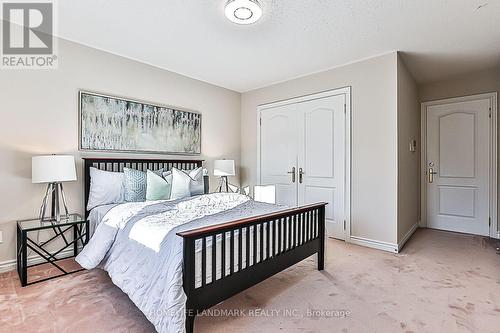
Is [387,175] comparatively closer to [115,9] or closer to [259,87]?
[259,87]

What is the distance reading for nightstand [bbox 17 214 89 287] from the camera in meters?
2.42

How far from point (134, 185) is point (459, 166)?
4.90 metres

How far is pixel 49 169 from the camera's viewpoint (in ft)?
8.32

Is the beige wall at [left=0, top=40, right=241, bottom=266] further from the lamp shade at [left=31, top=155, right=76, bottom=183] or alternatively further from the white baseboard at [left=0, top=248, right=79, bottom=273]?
the lamp shade at [left=31, top=155, right=76, bottom=183]

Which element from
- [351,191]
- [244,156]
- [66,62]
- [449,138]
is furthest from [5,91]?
[449,138]

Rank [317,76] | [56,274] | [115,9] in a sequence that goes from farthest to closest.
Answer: [317,76], [56,274], [115,9]

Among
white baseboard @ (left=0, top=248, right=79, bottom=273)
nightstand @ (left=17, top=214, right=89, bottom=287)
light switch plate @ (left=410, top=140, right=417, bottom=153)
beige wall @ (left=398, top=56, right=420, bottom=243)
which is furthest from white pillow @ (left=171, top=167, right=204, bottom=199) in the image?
light switch plate @ (left=410, top=140, right=417, bottom=153)

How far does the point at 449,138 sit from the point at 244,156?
3.50 meters

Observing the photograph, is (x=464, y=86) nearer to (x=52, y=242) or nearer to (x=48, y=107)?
(x=48, y=107)

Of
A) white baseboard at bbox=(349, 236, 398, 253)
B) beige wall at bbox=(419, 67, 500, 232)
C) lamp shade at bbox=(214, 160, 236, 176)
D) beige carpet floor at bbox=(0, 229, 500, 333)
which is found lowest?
beige carpet floor at bbox=(0, 229, 500, 333)

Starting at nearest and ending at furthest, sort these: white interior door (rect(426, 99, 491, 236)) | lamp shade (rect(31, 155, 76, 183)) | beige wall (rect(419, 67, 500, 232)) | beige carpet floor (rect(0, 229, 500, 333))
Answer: beige carpet floor (rect(0, 229, 500, 333)), lamp shade (rect(31, 155, 76, 183)), beige wall (rect(419, 67, 500, 232)), white interior door (rect(426, 99, 491, 236))

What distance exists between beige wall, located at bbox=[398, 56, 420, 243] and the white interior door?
0.82 feet

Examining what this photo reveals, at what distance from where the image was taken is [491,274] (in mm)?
2652

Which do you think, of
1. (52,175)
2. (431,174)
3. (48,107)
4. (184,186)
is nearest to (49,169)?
(52,175)
